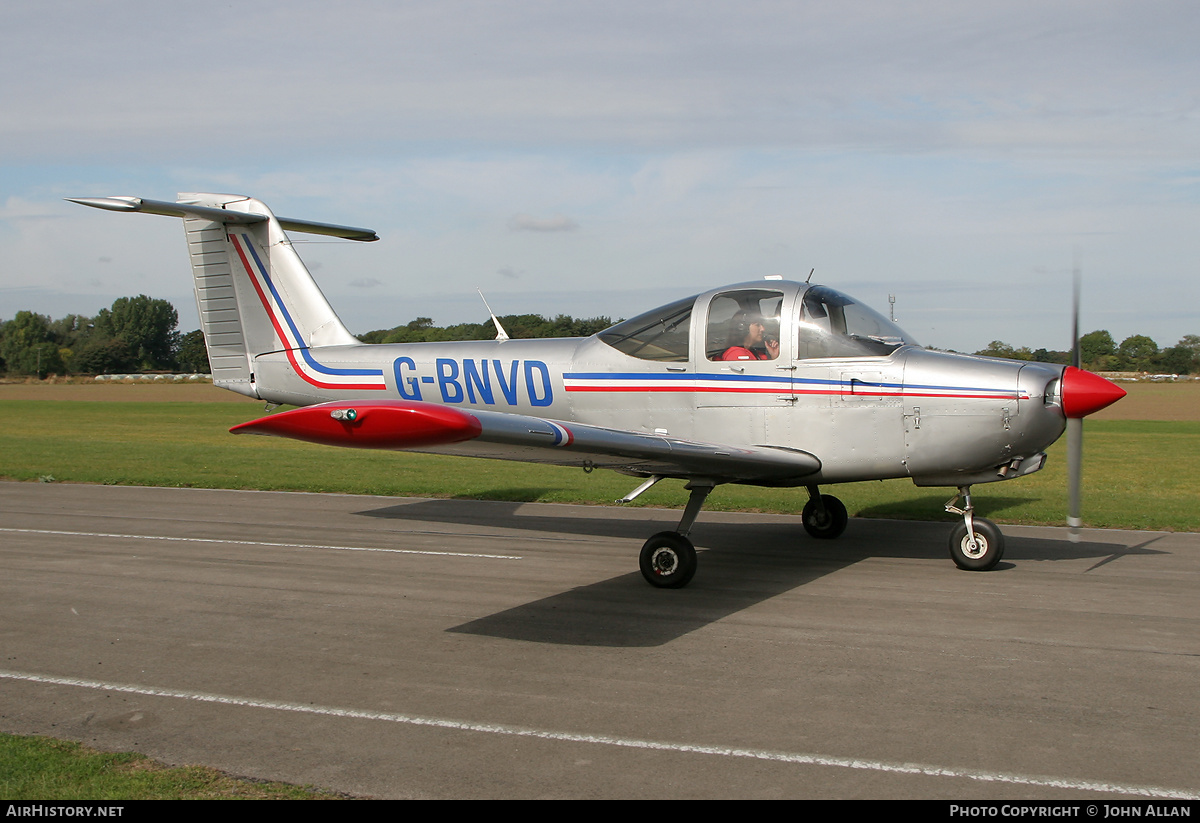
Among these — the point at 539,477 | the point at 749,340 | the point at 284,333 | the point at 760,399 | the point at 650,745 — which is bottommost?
the point at 539,477

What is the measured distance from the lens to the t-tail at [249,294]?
11.8 metres

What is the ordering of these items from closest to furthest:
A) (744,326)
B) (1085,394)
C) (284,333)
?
(1085,394)
(744,326)
(284,333)

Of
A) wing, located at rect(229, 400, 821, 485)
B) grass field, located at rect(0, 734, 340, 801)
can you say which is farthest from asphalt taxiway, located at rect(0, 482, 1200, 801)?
wing, located at rect(229, 400, 821, 485)

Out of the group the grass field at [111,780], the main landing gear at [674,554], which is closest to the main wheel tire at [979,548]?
the main landing gear at [674,554]

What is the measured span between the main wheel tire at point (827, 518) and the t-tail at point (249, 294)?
6.10 m

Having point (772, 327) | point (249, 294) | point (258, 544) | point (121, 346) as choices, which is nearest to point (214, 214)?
point (249, 294)

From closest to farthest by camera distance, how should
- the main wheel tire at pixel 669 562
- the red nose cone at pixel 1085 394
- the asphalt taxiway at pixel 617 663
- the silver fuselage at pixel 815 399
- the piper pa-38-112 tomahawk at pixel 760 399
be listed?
the asphalt taxiway at pixel 617 663
the red nose cone at pixel 1085 394
the piper pa-38-112 tomahawk at pixel 760 399
the silver fuselage at pixel 815 399
the main wheel tire at pixel 669 562

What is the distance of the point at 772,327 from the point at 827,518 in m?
3.01

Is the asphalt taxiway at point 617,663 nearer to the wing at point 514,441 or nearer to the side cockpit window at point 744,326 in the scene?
the wing at point 514,441

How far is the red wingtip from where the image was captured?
527 cm

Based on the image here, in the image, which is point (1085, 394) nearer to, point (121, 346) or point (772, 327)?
point (772, 327)

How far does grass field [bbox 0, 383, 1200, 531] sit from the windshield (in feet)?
14.9

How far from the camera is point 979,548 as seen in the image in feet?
28.5

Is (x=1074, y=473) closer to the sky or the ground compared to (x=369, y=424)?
closer to the ground
